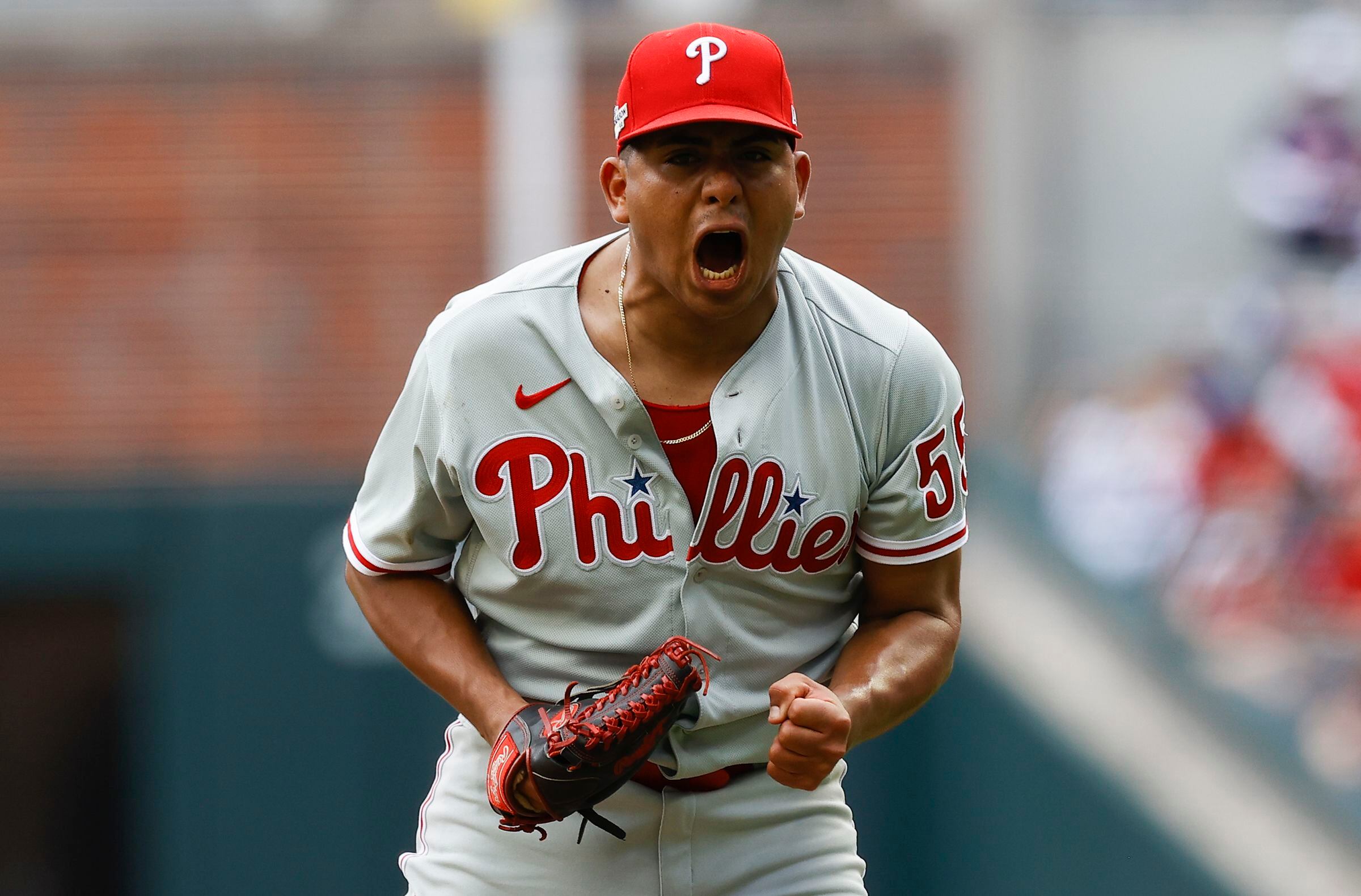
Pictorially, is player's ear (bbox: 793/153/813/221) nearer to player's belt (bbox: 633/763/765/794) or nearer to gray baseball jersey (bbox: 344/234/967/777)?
gray baseball jersey (bbox: 344/234/967/777)

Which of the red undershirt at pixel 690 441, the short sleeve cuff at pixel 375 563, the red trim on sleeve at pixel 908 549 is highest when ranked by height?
the red undershirt at pixel 690 441

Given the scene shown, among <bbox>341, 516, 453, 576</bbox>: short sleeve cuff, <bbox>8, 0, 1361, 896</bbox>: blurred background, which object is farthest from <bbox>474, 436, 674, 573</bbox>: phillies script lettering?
<bbox>8, 0, 1361, 896</bbox>: blurred background

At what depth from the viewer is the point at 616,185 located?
2.58 metres

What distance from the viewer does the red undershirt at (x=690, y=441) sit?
2.61m

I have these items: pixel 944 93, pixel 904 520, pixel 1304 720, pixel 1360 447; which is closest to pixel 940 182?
pixel 944 93

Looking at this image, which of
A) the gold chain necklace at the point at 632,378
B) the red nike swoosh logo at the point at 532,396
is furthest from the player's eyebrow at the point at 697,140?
the red nike swoosh logo at the point at 532,396

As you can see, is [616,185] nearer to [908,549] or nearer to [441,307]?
[908,549]

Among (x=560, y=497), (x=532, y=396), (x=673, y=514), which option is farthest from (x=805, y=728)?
(x=532, y=396)

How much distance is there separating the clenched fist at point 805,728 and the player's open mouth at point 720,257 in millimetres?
549

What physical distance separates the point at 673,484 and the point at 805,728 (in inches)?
17.8

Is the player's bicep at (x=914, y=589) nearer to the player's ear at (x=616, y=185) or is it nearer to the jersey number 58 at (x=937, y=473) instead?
the jersey number 58 at (x=937, y=473)

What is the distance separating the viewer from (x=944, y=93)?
9133 mm

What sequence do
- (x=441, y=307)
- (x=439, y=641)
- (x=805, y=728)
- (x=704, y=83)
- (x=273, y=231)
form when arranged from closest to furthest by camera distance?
(x=805, y=728) → (x=704, y=83) → (x=439, y=641) → (x=441, y=307) → (x=273, y=231)

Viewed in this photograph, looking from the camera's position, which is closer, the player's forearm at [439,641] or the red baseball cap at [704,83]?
the red baseball cap at [704,83]
